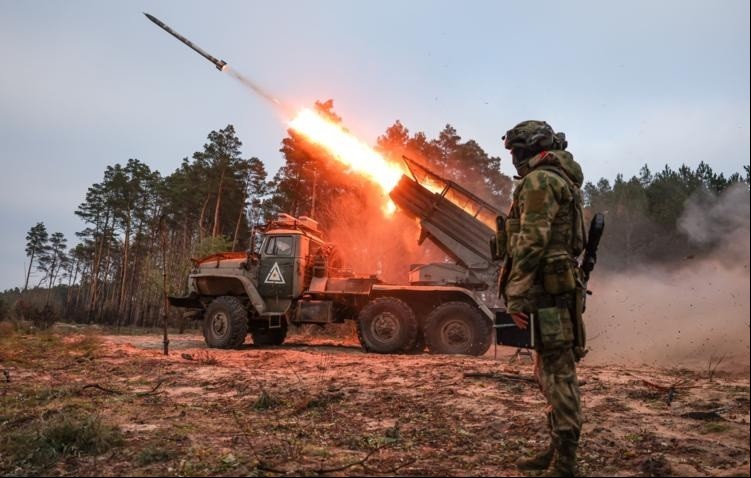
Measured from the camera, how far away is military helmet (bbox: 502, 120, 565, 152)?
13.1 ft

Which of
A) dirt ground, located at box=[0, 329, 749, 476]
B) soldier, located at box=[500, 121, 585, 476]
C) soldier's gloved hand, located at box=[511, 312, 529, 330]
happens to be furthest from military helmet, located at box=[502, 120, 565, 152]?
dirt ground, located at box=[0, 329, 749, 476]

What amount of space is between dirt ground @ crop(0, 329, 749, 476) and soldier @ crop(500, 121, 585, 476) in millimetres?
344

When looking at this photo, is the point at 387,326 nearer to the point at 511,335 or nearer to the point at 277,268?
the point at 277,268

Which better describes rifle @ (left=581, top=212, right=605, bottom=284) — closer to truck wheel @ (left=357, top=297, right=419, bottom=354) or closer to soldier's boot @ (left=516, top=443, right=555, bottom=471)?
soldier's boot @ (left=516, top=443, right=555, bottom=471)

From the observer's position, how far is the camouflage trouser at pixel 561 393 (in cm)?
321

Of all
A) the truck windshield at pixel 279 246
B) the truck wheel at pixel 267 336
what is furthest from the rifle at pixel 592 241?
the truck wheel at pixel 267 336

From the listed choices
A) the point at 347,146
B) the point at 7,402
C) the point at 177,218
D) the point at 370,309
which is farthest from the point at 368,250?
the point at 177,218

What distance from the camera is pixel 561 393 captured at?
10.9 ft

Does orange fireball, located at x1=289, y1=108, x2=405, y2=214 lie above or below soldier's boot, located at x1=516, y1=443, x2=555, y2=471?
above

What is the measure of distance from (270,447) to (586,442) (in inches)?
95.8

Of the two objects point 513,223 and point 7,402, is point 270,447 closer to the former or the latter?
point 513,223

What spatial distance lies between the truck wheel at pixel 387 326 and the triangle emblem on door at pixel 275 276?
2.29m

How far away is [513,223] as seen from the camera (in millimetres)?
3828

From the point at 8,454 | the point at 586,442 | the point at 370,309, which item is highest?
the point at 370,309
